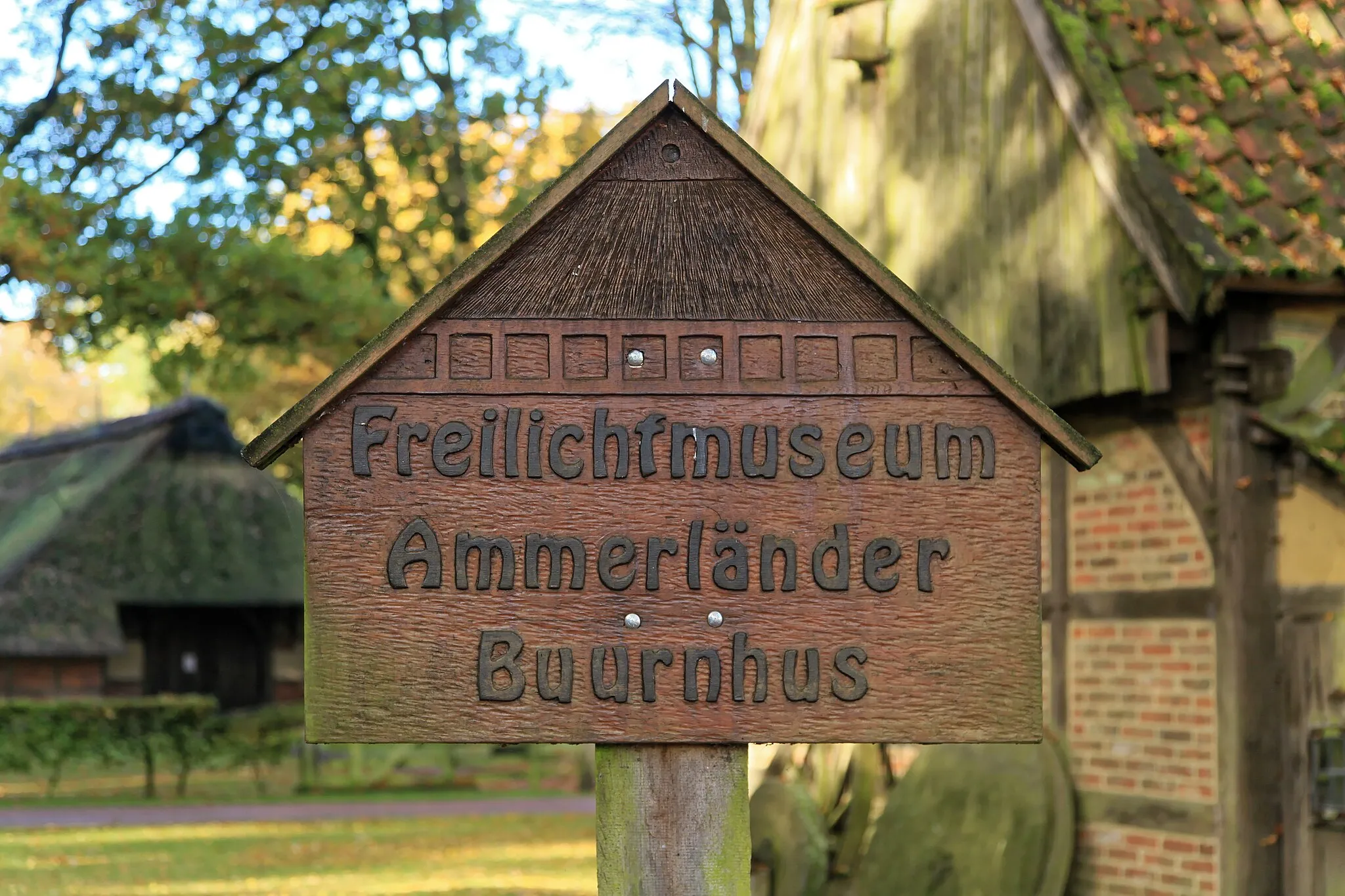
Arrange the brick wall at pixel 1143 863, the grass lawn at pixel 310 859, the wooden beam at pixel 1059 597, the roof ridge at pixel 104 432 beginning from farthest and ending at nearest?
the roof ridge at pixel 104 432 → the grass lawn at pixel 310 859 → the wooden beam at pixel 1059 597 → the brick wall at pixel 1143 863

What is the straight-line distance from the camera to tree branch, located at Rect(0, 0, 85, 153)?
647 inches

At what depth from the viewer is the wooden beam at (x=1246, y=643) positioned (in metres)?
7.95

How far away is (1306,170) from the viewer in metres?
8.21

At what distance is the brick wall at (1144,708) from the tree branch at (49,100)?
11.7 m

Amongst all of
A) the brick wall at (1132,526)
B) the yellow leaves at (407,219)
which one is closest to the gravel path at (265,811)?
the yellow leaves at (407,219)

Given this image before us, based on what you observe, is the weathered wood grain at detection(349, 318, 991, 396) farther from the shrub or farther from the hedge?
the shrub

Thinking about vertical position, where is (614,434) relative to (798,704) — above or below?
above

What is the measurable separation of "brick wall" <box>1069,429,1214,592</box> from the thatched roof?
16043 millimetres

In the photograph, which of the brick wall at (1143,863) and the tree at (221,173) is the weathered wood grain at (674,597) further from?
the tree at (221,173)

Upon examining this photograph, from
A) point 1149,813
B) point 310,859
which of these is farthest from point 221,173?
point 1149,813

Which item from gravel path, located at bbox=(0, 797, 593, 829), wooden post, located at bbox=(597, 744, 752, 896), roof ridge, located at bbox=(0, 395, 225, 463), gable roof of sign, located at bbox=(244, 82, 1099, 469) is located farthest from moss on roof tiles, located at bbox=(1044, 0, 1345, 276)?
roof ridge, located at bbox=(0, 395, 225, 463)

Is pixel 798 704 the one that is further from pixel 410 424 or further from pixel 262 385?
pixel 262 385

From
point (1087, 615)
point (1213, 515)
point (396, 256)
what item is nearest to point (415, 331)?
point (1213, 515)

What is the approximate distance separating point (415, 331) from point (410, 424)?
211mm
